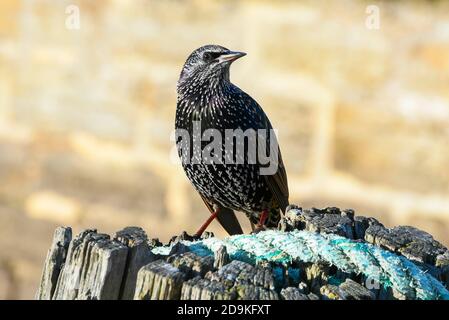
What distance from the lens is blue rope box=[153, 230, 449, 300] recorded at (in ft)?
9.55

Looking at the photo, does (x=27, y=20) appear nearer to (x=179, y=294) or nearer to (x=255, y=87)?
(x=255, y=87)

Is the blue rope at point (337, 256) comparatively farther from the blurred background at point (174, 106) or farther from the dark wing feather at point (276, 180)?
the blurred background at point (174, 106)

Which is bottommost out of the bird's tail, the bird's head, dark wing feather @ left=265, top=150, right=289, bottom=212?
the bird's tail

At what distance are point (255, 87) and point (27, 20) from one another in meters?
1.83

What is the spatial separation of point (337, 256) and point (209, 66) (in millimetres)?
2271

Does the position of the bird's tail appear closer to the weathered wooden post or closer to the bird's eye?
the bird's eye

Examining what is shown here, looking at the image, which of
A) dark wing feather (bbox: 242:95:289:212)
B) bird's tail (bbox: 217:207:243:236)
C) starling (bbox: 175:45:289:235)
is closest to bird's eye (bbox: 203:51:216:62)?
starling (bbox: 175:45:289:235)

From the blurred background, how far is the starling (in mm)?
1484

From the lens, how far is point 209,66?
16.7ft

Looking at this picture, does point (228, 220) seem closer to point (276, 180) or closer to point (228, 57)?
point (276, 180)

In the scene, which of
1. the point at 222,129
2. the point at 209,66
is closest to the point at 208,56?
the point at 209,66

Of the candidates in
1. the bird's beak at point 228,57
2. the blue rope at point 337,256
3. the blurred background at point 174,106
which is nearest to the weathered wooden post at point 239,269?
the blue rope at point 337,256

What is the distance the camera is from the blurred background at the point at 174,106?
6.56 metres
